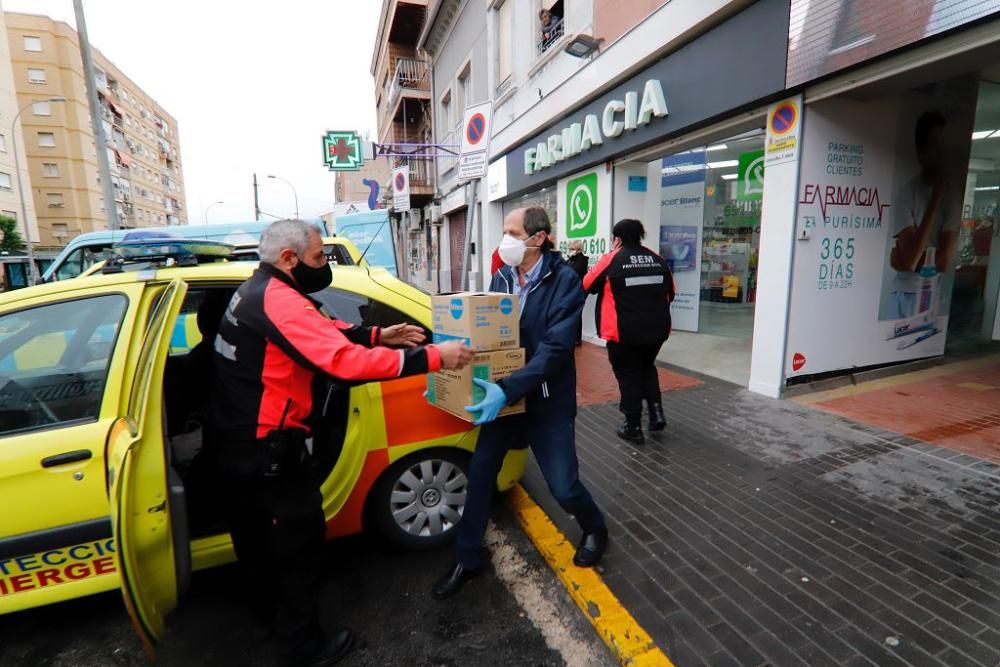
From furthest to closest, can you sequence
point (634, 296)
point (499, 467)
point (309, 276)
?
point (634, 296) → point (499, 467) → point (309, 276)

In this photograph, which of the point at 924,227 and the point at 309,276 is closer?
the point at 309,276

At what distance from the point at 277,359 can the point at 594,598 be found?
180cm

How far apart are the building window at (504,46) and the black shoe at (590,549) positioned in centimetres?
1105

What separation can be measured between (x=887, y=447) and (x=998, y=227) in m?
6.83

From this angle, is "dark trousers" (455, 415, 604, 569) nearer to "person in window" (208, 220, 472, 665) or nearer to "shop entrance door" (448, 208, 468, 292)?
"person in window" (208, 220, 472, 665)

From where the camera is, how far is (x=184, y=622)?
96.5 inches

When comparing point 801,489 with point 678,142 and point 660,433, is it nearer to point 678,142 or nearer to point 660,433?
point 660,433

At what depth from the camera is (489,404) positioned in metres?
2.33

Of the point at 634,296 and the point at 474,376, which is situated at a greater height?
the point at 634,296

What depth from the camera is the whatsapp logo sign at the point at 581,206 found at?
29.0 ft

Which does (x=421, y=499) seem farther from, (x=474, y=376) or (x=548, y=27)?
(x=548, y=27)

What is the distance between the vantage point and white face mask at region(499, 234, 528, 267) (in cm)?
264

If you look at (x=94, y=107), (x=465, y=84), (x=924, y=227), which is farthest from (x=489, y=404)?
(x=465, y=84)

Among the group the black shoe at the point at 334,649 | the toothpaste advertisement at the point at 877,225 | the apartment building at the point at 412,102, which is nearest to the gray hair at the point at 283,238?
the black shoe at the point at 334,649
